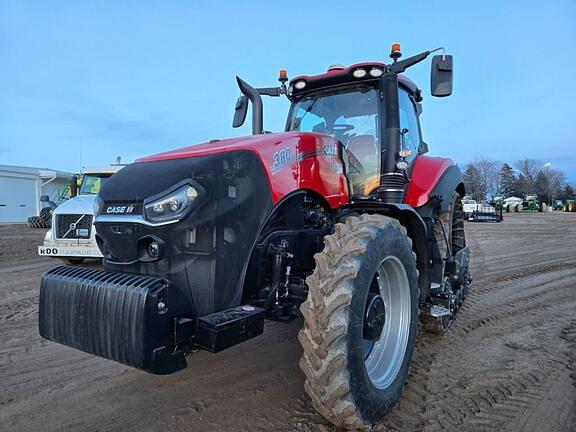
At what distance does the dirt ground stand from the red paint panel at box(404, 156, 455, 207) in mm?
1401

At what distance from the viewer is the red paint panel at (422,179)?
3.99 metres

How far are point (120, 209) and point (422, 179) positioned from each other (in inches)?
115

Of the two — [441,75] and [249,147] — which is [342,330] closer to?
[249,147]

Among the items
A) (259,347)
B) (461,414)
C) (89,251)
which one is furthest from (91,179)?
(461,414)

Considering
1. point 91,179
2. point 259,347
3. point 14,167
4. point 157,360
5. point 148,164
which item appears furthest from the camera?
point 14,167

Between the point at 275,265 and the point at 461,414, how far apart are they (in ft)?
5.10

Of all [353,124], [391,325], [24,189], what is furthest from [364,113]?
[24,189]

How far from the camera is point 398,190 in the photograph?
3551mm

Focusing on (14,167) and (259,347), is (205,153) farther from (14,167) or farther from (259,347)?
(14,167)

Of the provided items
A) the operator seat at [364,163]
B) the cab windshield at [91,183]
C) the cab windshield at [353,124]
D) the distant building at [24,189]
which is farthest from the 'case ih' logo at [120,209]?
the distant building at [24,189]

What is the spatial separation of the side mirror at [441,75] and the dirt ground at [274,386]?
2320mm

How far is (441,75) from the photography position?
3.45 m

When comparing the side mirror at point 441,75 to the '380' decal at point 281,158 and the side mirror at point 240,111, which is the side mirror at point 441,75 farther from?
the side mirror at point 240,111

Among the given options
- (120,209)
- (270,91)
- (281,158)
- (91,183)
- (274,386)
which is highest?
(270,91)
